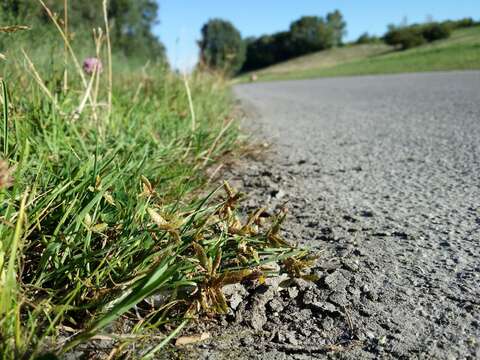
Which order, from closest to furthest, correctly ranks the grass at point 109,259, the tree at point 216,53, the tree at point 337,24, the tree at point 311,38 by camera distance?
the grass at point 109,259 < the tree at point 216,53 < the tree at point 311,38 < the tree at point 337,24

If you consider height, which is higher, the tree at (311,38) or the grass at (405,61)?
the tree at (311,38)

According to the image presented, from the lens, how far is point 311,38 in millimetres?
53531

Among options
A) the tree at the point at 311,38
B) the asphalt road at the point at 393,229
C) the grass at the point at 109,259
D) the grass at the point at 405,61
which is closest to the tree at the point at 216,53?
the grass at the point at 405,61

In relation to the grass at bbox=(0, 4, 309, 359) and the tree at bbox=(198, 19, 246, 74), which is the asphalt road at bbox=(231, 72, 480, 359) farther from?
the tree at bbox=(198, 19, 246, 74)

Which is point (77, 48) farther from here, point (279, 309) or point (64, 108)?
point (279, 309)

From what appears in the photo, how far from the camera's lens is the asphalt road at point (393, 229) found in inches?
33.8

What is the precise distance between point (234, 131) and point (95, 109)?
0.76m

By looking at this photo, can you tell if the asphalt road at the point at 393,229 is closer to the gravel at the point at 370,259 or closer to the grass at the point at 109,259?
the gravel at the point at 370,259

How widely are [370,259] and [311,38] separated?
55854mm

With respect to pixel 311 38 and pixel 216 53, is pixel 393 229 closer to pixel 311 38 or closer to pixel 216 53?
pixel 216 53

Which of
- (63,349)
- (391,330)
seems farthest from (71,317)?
(391,330)

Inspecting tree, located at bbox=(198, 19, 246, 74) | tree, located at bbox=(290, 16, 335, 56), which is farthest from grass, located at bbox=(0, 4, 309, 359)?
tree, located at bbox=(290, 16, 335, 56)

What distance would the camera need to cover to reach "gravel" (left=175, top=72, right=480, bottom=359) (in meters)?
0.84

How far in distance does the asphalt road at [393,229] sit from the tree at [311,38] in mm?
53081
